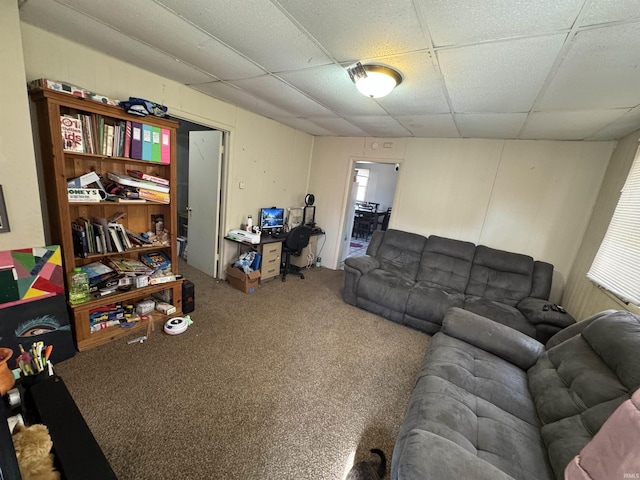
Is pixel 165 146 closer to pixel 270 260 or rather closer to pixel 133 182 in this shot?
pixel 133 182

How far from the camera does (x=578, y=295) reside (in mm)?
2648

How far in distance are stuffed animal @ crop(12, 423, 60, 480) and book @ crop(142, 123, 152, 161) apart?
200 cm

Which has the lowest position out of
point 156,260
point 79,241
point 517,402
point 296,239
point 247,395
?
point 247,395

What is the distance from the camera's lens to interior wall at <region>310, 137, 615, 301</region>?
296 centimetres

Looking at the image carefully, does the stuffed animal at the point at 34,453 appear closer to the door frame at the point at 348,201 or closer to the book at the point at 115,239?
the book at the point at 115,239

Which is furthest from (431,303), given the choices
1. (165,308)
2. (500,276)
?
(165,308)

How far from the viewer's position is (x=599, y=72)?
56.9 inches

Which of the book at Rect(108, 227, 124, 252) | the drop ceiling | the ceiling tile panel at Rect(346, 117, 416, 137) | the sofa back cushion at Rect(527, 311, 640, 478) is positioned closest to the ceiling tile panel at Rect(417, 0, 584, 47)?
the drop ceiling

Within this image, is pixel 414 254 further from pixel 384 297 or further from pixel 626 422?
pixel 626 422

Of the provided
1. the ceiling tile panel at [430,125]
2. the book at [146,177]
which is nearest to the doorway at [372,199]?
the ceiling tile panel at [430,125]

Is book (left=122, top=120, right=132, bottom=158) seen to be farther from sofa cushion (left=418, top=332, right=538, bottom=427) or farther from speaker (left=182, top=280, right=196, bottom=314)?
sofa cushion (left=418, top=332, right=538, bottom=427)

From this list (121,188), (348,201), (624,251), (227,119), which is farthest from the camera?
(348,201)

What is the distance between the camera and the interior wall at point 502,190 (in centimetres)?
296

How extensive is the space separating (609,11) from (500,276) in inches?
105
